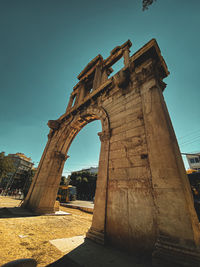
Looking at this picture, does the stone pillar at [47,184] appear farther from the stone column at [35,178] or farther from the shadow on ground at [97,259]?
the shadow on ground at [97,259]

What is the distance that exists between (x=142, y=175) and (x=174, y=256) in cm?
145

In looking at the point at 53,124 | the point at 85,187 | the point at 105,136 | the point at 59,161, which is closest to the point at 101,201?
the point at 105,136

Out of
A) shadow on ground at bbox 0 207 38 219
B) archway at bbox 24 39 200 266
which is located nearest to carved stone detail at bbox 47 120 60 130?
archway at bbox 24 39 200 266

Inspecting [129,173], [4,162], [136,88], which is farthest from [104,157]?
[4,162]

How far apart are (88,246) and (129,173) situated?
77.5 inches

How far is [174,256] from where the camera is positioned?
187 centimetres

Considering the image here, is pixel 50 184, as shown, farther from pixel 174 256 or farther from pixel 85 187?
pixel 85 187

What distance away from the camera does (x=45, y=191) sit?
660 centimetres

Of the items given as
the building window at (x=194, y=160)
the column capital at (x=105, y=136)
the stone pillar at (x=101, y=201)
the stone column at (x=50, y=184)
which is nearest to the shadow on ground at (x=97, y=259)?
the stone pillar at (x=101, y=201)

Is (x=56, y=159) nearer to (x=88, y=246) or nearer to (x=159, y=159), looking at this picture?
(x=88, y=246)

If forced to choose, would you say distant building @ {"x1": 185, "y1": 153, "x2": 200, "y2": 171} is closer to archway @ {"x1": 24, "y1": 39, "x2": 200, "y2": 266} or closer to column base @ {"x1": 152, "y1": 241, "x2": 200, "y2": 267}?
archway @ {"x1": 24, "y1": 39, "x2": 200, "y2": 266}

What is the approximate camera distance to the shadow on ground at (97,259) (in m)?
1.97

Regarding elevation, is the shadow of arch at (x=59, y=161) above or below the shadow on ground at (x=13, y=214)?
above

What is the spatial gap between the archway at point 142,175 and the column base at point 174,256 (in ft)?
0.04
